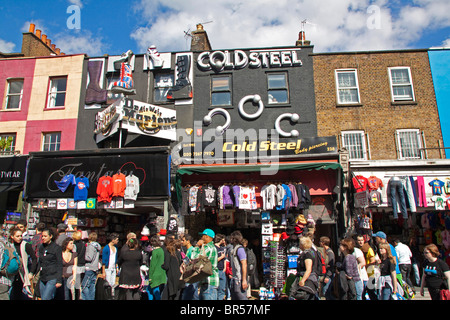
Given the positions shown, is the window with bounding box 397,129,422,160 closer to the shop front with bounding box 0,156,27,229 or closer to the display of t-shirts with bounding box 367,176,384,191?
the display of t-shirts with bounding box 367,176,384,191

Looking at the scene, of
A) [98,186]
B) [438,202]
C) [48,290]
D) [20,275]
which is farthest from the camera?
[98,186]

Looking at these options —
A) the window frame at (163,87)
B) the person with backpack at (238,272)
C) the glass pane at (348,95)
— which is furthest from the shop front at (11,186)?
the glass pane at (348,95)

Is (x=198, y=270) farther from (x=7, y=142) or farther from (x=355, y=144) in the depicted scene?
(x=7, y=142)

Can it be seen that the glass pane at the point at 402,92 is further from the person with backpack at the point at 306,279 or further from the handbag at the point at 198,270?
the handbag at the point at 198,270

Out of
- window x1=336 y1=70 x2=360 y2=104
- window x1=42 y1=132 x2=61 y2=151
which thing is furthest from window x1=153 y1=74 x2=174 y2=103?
window x1=336 y1=70 x2=360 y2=104

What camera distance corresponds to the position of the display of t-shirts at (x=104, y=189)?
12.7m

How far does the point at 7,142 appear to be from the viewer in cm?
1496

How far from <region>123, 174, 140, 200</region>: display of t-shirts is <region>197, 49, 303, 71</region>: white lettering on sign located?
20.1ft

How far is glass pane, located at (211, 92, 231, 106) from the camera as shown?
15188 mm

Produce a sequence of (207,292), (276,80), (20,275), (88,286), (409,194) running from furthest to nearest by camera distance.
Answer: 1. (276,80)
2. (409,194)
3. (88,286)
4. (207,292)
5. (20,275)

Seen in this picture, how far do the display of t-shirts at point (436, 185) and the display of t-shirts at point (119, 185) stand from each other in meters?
11.5

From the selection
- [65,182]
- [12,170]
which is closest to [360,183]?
[65,182]

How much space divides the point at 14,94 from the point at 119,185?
8.47 m

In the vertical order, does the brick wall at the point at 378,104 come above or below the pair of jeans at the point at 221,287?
above
